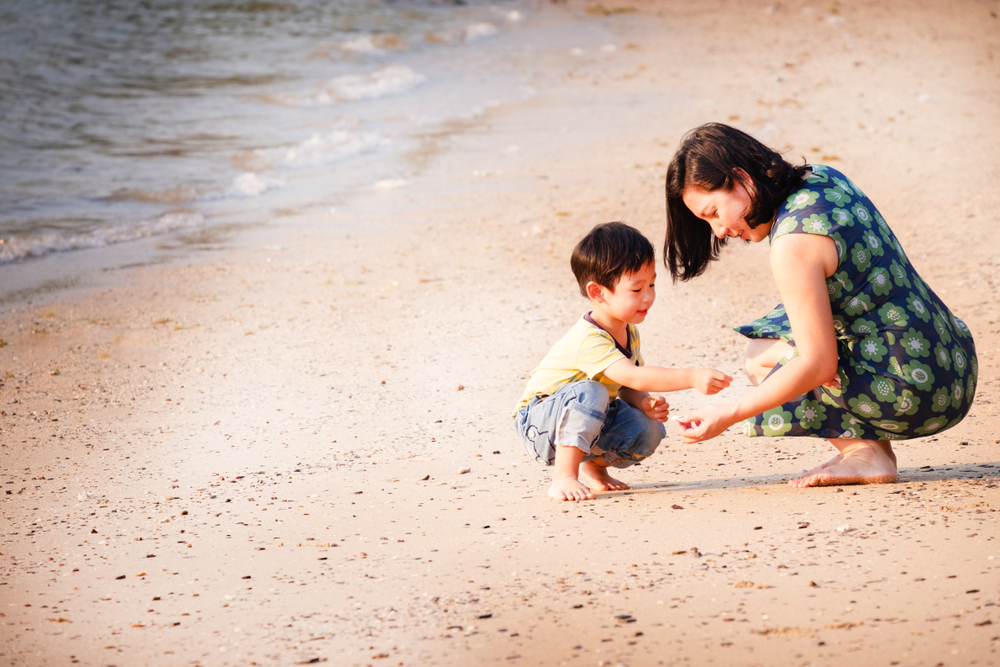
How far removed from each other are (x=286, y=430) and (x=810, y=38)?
11455mm

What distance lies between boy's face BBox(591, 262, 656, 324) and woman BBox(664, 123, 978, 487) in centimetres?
25

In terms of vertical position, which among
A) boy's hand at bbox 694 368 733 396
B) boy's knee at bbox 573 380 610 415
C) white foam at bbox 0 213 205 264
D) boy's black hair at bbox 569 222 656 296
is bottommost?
white foam at bbox 0 213 205 264

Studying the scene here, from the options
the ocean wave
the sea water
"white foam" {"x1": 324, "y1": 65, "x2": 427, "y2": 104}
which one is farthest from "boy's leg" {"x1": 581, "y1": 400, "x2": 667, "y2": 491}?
"white foam" {"x1": 324, "y1": 65, "x2": 427, "y2": 104}

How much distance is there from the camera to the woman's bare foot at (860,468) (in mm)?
2707

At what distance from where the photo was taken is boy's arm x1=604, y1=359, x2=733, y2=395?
253 centimetres

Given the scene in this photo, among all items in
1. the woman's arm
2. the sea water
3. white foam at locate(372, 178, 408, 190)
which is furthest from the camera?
the sea water

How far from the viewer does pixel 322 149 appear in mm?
9023

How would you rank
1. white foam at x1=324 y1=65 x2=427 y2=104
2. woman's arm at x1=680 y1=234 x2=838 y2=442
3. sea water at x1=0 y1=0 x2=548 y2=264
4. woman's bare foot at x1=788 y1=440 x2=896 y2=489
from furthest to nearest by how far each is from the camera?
1. white foam at x1=324 y1=65 x2=427 y2=104
2. sea water at x1=0 y1=0 x2=548 y2=264
3. woman's bare foot at x1=788 y1=440 x2=896 y2=489
4. woman's arm at x1=680 y1=234 x2=838 y2=442

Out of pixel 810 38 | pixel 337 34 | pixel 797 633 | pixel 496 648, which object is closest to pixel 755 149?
pixel 797 633

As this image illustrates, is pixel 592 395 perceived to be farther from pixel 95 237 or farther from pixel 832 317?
pixel 95 237

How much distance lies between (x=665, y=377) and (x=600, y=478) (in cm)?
51

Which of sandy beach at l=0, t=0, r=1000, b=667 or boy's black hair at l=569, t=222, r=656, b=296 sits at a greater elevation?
boy's black hair at l=569, t=222, r=656, b=296

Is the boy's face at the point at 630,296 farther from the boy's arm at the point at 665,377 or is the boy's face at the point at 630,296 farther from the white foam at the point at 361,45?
the white foam at the point at 361,45

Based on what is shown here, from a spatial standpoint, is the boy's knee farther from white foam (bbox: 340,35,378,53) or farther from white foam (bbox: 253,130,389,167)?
white foam (bbox: 340,35,378,53)
